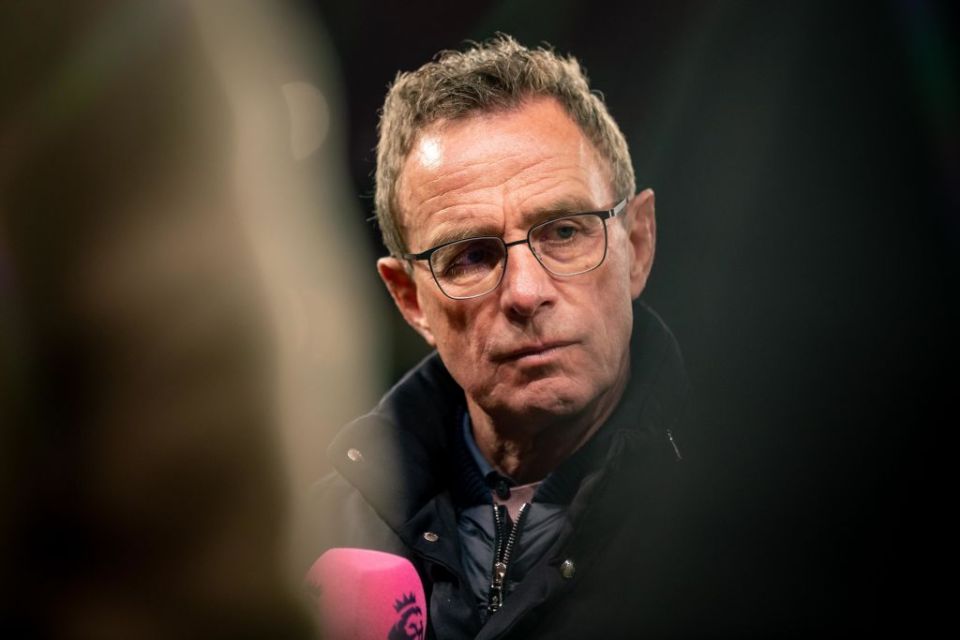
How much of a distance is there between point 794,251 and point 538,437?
0.63 metres

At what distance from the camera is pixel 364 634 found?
1.36 meters

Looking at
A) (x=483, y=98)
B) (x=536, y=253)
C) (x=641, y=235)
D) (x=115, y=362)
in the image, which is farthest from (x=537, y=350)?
(x=115, y=362)

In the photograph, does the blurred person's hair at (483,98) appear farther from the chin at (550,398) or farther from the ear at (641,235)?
the chin at (550,398)

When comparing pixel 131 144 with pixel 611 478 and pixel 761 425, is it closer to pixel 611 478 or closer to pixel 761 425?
pixel 611 478

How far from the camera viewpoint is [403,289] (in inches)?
70.2

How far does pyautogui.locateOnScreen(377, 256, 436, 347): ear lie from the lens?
68.8 inches

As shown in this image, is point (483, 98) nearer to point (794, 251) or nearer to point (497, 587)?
point (794, 251)

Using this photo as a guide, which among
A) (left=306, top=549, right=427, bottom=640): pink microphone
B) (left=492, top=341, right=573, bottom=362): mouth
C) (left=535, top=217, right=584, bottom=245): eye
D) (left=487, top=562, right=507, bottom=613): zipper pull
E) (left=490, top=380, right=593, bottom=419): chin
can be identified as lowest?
(left=487, top=562, right=507, bottom=613): zipper pull

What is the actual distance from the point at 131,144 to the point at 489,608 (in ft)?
3.29

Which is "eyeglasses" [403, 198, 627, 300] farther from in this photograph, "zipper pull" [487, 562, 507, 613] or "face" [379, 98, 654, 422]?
"zipper pull" [487, 562, 507, 613]

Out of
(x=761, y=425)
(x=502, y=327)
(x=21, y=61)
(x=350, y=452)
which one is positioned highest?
(x=21, y=61)

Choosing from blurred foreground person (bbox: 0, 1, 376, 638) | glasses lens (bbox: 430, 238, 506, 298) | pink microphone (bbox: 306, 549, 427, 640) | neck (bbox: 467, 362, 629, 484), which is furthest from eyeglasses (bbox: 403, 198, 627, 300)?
pink microphone (bbox: 306, 549, 427, 640)

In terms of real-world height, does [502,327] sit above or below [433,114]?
below

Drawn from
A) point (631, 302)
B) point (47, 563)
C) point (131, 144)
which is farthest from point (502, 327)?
point (47, 563)
